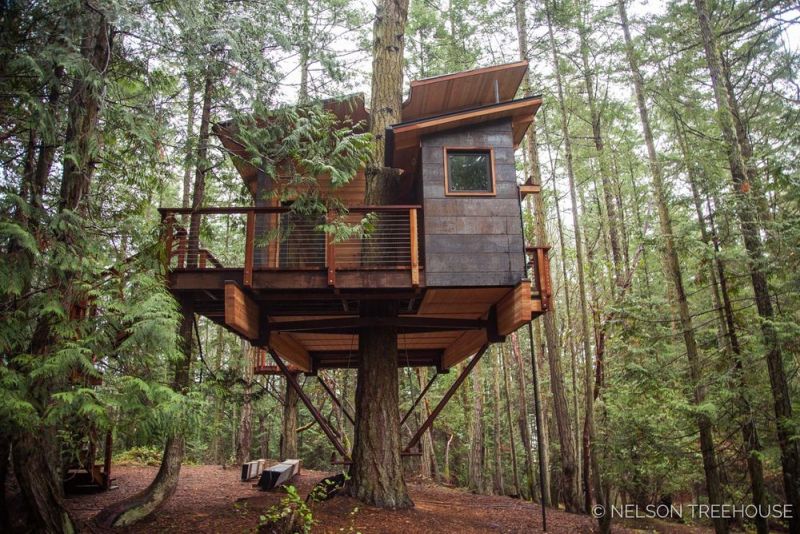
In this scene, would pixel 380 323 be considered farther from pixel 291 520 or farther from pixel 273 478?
pixel 273 478

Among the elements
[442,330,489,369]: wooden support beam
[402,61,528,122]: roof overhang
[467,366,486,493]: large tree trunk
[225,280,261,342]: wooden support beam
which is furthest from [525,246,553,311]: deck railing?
[467,366,486,493]: large tree trunk

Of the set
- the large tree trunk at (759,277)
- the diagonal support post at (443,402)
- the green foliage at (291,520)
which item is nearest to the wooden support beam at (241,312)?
the green foliage at (291,520)

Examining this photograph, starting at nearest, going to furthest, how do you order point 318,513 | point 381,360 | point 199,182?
1. point 318,513
2. point 381,360
3. point 199,182

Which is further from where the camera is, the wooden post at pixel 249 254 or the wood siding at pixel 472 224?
the wood siding at pixel 472 224

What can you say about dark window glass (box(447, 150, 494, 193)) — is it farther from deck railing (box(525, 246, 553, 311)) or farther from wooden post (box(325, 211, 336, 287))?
wooden post (box(325, 211, 336, 287))

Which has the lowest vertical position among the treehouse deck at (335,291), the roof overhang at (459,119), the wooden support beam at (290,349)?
the wooden support beam at (290,349)

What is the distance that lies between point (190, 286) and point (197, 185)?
2153 mm

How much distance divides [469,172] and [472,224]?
948 millimetres

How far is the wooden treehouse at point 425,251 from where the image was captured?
7.07m

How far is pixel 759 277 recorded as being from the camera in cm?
838

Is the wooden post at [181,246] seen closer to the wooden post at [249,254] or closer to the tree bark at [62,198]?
the wooden post at [249,254]

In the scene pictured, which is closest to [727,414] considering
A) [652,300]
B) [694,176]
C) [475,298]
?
[652,300]

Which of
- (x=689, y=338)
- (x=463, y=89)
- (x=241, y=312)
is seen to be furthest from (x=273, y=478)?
(x=689, y=338)

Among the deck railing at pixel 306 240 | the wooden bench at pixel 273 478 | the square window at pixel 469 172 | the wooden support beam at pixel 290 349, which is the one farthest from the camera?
the wooden bench at pixel 273 478
